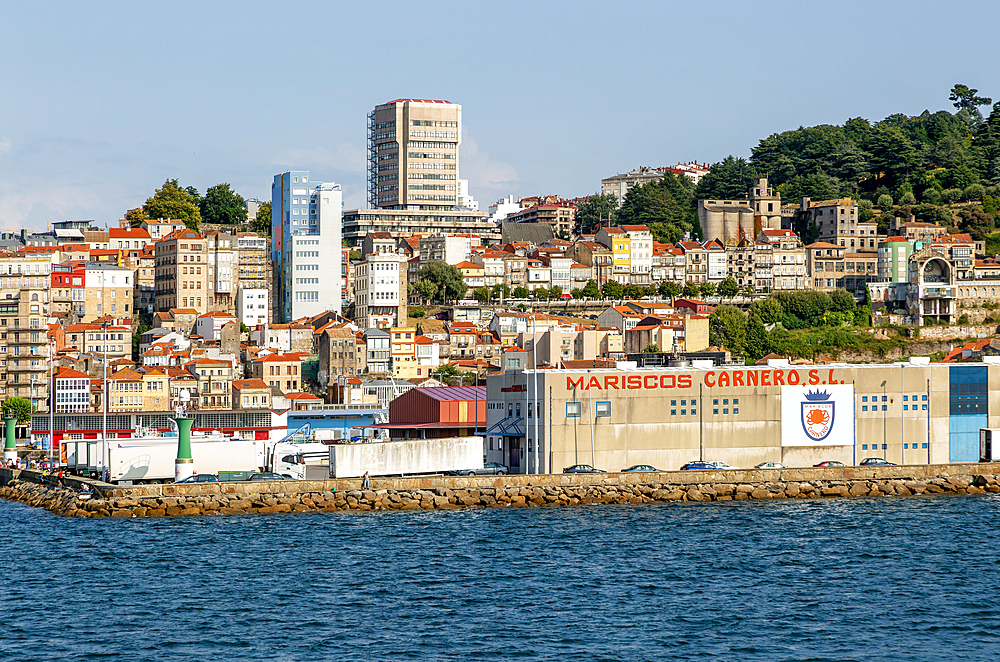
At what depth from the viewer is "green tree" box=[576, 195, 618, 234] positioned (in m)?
147

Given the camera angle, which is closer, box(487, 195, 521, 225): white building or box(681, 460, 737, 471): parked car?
box(681, 460, 737, 471): parked car

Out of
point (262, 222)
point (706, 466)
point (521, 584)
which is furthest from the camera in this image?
point (262, 222)

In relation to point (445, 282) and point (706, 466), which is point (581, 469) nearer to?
point (706, 466)

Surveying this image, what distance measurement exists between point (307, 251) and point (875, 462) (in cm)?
6433

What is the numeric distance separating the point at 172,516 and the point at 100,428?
33.0 meters

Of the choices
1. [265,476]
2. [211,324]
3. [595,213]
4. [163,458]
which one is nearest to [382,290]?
[211,324]

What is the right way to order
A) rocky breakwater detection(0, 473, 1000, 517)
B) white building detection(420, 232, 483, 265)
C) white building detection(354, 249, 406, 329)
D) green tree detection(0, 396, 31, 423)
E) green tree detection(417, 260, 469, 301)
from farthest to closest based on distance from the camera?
white building detection(420, 232, 483, 265) → green tree detection(417, 260, 469, 301) → white building detection(354, 249, 406, 329) → green tree detection(0, 396, 31, 423) → rocky breakwater detection(0, 473, 1000, 517)

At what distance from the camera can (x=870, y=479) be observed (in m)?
51.2

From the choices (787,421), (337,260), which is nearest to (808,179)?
(337,260)

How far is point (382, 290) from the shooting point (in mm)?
108062

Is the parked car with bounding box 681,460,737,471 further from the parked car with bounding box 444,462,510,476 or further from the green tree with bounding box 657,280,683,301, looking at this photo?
the green tree with bounding box 657,280,683,301

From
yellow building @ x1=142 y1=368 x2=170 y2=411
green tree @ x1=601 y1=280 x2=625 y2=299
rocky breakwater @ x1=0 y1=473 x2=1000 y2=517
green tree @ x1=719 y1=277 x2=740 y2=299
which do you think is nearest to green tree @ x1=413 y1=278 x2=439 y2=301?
green tree @ x1=601 y1=280 x2=625 y2=299

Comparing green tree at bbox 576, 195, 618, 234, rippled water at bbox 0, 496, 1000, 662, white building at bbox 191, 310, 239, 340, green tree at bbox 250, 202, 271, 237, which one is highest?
green tree at bbox 576, 195, 618, 234

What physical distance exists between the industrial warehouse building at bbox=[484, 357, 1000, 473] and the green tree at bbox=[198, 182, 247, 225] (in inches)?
3086
